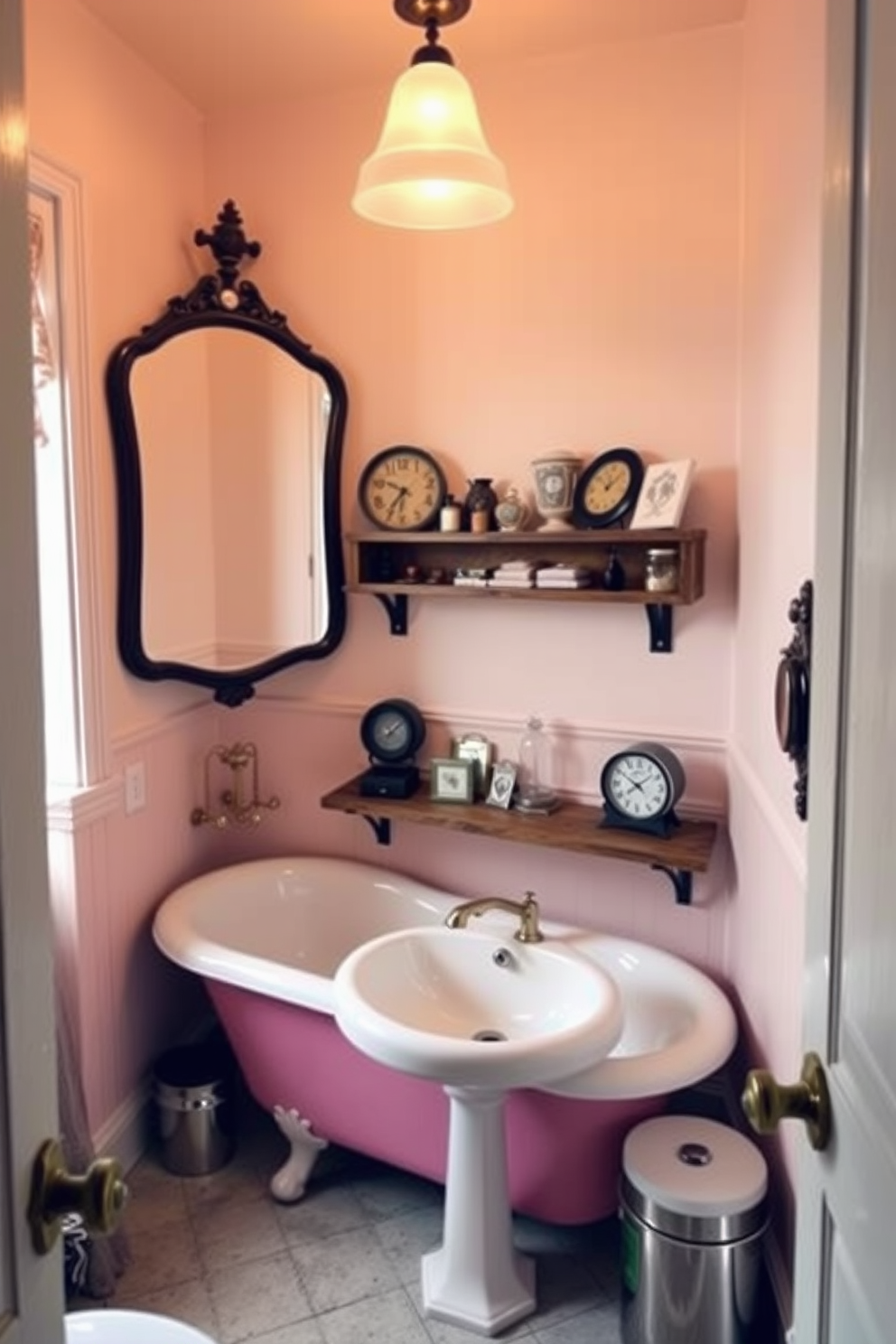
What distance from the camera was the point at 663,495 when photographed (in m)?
2.22

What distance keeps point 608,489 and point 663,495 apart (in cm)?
16

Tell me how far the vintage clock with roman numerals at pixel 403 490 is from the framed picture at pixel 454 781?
0.65 m

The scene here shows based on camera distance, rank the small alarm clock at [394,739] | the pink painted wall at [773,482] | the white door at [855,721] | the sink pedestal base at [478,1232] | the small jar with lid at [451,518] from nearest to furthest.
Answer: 1. the white door at [855,721]
2. the pink painted wall at [773,482]
3. the sink pedestal base at [478,1232]
4. the small jar with lid at [451,518]
5. the small alarm clock at [394,739]

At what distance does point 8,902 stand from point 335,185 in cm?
237

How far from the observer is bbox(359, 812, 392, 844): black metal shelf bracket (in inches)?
106

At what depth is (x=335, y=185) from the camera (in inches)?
101

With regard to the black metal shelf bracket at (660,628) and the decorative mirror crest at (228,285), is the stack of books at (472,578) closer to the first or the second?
the black metal shelf bracket at (660,628)

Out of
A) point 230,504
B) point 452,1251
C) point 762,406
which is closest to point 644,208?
point 762,406

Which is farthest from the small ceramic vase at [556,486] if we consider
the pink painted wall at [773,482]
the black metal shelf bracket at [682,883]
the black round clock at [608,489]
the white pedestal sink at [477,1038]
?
the white pedestal sink at [477,1038]

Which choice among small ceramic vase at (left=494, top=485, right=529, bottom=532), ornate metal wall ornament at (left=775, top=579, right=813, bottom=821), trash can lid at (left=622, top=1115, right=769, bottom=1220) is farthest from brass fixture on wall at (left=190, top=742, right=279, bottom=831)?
ornate metal wall ornament at (left=775, top=579, right=813, bottom=821)

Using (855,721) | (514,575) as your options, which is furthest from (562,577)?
→ (855,721)

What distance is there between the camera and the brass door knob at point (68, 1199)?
79 centimetres

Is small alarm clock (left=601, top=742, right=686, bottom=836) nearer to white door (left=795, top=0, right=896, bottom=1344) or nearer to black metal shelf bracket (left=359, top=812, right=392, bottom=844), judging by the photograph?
black metal shelf bracket (left=359, top=812, right=392, bottom=844)

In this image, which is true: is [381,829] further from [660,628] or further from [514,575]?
[660,628]
